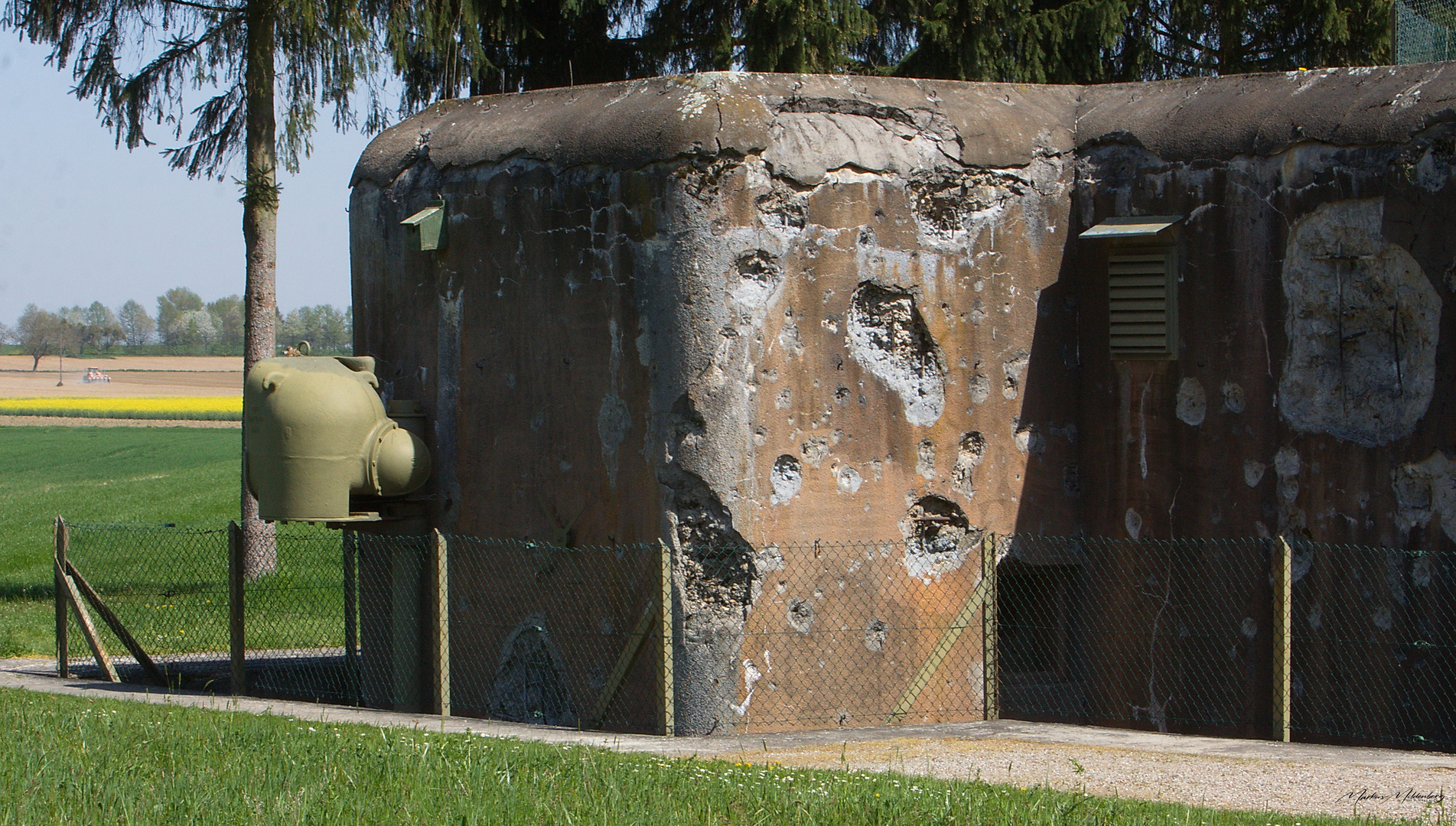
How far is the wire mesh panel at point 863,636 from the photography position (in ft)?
28.6

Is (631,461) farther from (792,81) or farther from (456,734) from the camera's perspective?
(792,81)

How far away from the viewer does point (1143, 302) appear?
9.23 metres

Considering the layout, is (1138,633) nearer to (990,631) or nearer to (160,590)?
(990,631)

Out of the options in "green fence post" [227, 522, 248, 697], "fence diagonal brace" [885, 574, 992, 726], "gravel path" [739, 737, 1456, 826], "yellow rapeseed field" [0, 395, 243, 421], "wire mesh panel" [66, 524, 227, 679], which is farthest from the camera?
"yellow rapeseed field" [0, 395, 243, 421]

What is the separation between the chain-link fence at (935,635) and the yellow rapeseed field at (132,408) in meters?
52.2

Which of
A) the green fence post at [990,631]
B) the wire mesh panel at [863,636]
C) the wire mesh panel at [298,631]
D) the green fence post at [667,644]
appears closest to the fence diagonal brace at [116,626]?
the wire mesh panel at [298,631]

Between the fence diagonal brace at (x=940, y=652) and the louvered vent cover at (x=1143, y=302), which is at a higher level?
the louvered vent cover at (x=1143, y=302)

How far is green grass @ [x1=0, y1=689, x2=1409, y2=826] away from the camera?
18.5ft

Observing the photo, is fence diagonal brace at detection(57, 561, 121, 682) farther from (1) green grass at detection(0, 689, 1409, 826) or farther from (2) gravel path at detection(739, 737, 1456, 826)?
(2) gravel path at detection(739, 737, 1456, 826)

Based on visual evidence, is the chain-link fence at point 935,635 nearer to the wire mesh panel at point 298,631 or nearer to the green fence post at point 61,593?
the wire mesh panel at point 298,631

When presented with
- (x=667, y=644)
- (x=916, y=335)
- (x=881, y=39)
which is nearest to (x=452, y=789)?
(x=667, y=644)

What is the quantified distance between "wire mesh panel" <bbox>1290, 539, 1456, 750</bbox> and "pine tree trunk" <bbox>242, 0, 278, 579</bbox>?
38.3 feet

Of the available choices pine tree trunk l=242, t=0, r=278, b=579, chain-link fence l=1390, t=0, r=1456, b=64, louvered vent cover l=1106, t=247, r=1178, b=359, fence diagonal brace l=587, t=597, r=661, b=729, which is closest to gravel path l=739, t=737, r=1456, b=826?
fence diagonal brace l=587, t=597, r=661, b=729

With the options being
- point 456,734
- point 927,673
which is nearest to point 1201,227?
point 927,673
